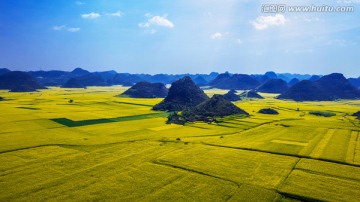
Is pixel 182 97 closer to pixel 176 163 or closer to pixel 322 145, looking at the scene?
pixel 322 145

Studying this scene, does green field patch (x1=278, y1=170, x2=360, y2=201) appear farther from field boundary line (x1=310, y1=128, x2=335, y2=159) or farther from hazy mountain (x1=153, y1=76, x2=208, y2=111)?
hazy mountain (x1=153, y1=76, x2=208, y2=111)

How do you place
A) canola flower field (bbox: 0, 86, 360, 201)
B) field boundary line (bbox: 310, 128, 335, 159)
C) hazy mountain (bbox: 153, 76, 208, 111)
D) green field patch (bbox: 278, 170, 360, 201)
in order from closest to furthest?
1. green field patch (bbox: 278, 170, 360, 201)
2. canola flower field (bbox: 0, 86, 360, 201)
3. field boundary line (bbox: 310, 128, 335, 159)
4. hazy mountain (bbox: 153, 76, 208, 111)

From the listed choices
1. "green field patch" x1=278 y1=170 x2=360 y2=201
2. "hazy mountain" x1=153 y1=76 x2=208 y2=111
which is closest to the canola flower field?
"green field patch" x1=278 y1=170 x2=360 y2=201

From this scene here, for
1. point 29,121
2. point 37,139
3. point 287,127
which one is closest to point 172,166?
point 37,139

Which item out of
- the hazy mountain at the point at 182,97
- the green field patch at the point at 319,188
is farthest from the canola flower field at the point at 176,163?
the hazy mountain at the point at 182,97

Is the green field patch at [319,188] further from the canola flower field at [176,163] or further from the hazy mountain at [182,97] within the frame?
the hazy mountain at [182,97]
